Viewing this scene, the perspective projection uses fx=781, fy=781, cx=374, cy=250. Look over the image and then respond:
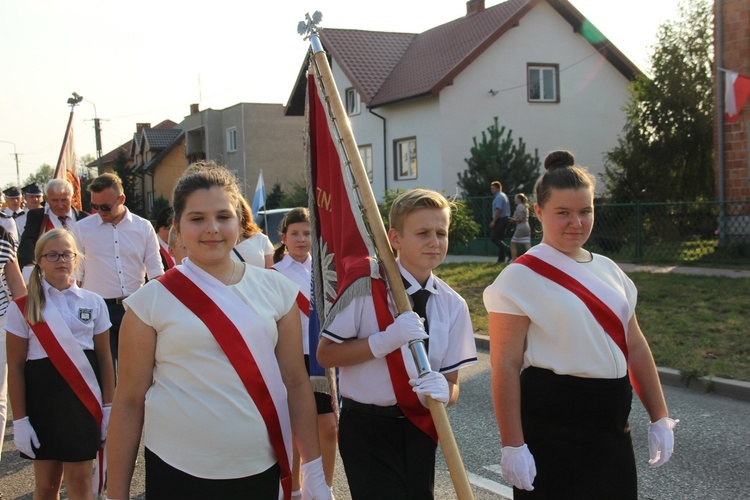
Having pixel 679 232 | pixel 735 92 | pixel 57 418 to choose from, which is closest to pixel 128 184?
pixel 679 232

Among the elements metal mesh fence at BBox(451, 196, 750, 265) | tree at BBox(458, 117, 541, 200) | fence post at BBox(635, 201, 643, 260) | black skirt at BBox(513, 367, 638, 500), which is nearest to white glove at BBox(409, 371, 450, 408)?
black skirt at BBox(513, 367, 638, 500)

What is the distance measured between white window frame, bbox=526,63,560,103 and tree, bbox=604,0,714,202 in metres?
5.74

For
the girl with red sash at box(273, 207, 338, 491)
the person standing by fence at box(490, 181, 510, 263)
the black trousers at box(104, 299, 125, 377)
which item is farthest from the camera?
the person standing by fence at box(490, 181, 510, 263)

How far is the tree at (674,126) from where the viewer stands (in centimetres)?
2275

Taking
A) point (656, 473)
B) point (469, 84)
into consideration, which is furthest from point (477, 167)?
point (656, 473)

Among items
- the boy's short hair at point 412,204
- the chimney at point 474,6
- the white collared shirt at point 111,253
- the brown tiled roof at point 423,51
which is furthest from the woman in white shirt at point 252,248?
the chimney at point 474,6

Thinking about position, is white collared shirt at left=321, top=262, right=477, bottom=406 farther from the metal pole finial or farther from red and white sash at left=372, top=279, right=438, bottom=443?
the metal pole finial

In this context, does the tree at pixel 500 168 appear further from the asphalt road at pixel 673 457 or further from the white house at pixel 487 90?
the asphalt road at pixel 673 457

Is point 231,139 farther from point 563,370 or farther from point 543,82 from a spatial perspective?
point 563,370

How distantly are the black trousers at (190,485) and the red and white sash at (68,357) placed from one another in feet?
6.18

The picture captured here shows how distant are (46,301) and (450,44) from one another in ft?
88.8

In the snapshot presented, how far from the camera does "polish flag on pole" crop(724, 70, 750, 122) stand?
16453mm

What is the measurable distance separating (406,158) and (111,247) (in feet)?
78.5

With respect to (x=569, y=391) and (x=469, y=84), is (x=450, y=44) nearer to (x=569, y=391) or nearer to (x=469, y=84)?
(x=469, y=84)
